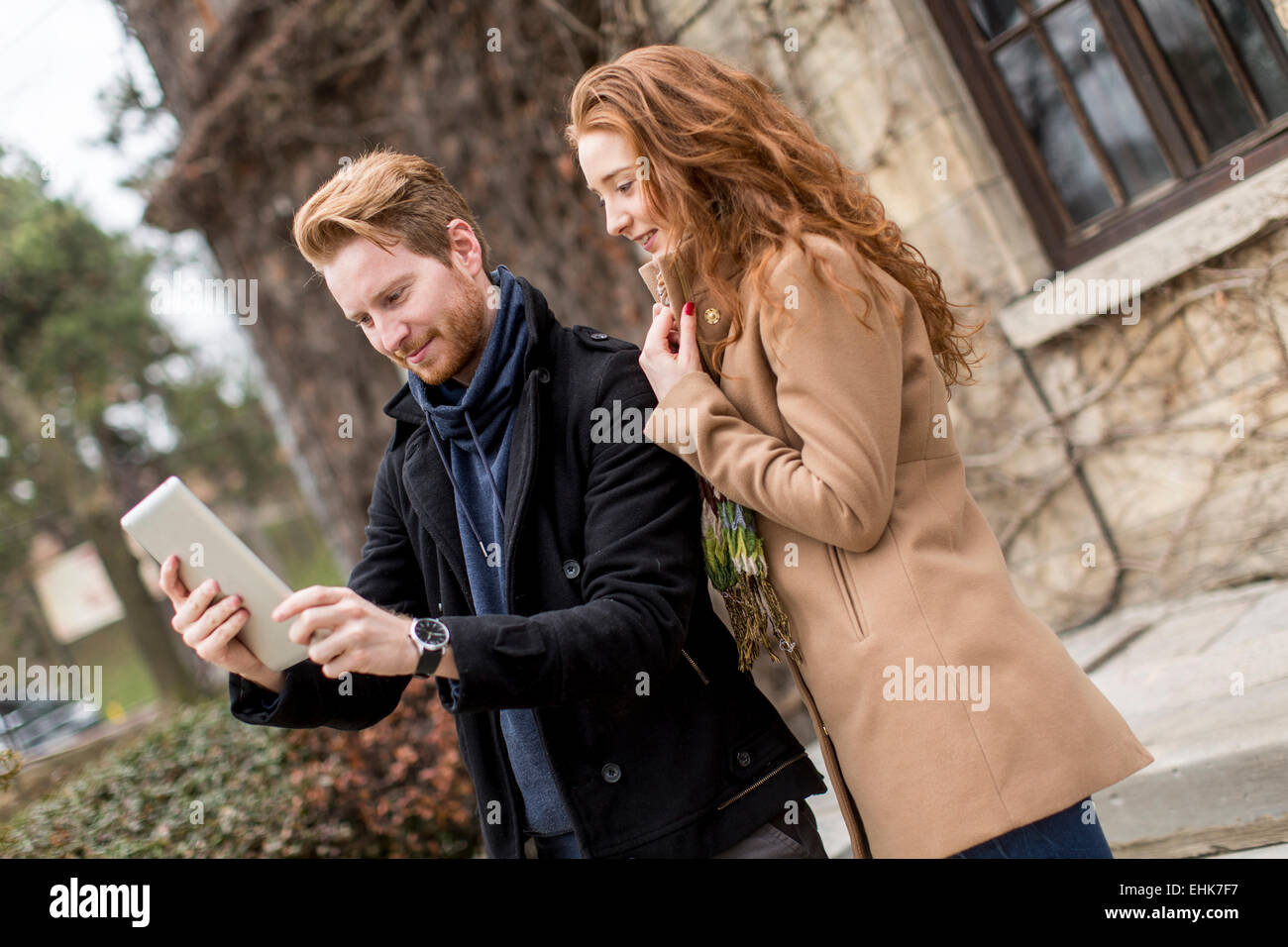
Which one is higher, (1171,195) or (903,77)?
(903,77)

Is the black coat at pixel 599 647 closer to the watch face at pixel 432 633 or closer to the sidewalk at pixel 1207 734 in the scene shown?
the watch face at pixel 432 633

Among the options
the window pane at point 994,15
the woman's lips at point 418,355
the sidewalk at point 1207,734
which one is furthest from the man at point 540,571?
the window pane at point 994,15

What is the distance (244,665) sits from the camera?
1.73 metres

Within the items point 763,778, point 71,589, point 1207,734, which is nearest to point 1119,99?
point 1207,734

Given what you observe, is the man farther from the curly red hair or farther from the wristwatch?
the curly red hair

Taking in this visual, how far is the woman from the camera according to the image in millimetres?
1643

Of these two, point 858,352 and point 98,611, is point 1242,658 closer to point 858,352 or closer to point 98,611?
point 858,352

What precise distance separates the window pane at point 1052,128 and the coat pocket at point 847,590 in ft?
10.1

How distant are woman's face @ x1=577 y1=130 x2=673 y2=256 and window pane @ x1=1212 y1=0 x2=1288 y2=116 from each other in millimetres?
2881

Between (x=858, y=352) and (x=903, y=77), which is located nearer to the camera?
(x=858, y=352)

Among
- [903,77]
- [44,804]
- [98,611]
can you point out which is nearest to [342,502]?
[44,804]

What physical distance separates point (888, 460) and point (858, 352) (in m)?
0.17
